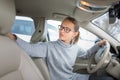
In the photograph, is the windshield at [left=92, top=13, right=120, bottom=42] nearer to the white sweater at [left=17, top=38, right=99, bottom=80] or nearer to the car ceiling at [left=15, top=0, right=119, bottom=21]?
the car ceiling at [left=15, top=0, right=119, bottom=21]

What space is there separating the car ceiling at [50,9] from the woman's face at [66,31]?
20 cm

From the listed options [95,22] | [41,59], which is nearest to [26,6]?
[41,59]

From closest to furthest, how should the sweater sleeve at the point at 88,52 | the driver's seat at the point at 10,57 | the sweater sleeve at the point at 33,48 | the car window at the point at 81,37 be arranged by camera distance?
the driver's seat at the point at 10,57
the sweater sleeve at the point at 33,48
the sweater sleeve at the point at 88,52
the car window at the point at 81,37

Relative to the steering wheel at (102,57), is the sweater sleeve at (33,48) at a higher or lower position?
higher

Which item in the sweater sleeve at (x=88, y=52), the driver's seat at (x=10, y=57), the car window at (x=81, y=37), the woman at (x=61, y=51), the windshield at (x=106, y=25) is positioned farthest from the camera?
the car window at (x=81, y=37)

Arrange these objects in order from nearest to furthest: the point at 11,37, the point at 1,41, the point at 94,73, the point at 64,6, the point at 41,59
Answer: the point at 1,41, the point at 11,37, the point at 41,59, the point at 64,6, the point at 94,73

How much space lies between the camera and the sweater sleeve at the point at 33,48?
7.25 ft

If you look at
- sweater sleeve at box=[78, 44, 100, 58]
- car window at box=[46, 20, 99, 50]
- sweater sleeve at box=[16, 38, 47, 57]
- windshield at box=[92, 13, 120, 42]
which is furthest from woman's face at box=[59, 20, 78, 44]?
car window at box=[46, 20, 99, 50]

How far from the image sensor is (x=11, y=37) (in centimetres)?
208

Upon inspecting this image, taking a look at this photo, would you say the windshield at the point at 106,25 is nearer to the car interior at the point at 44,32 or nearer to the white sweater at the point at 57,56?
the car interior at the point at 44,32

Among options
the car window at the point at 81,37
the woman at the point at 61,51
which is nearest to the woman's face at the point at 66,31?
the woman at the point at 61,51

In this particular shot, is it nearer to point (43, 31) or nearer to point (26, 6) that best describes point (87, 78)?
point (43, 31)

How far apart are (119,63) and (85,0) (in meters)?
0.82

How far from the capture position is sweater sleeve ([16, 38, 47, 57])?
221 cm
